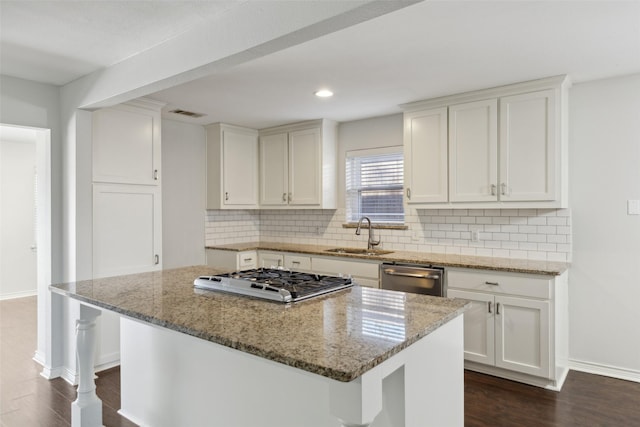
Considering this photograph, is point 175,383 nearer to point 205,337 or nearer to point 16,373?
point 205,337

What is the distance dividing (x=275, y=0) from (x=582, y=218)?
2.93 meters

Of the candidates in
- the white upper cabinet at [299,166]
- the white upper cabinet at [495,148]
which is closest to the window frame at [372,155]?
the white upper cabinet at [299,166]

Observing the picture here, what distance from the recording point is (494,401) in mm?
2826

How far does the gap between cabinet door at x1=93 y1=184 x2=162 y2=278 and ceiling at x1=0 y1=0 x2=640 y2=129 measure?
921mm

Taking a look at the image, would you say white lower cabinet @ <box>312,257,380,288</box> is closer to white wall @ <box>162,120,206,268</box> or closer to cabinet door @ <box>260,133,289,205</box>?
cabinet door @ <box>260,133,289,205</box>

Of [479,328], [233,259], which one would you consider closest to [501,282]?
[479,328]

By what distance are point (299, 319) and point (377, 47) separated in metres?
1.78

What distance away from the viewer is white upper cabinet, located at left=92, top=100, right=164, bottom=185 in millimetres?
3414

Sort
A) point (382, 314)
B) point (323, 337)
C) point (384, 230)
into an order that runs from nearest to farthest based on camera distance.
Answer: point (323, 337), point (382, 314), point (384, 230)

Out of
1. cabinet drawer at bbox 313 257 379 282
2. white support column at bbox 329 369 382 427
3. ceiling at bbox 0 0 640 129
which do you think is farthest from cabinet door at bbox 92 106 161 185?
white support column at bbox 329 369 382 427

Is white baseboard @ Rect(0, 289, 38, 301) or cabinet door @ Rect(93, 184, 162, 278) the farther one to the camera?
white baseboard @ Rect(0, 289, 38, 301)

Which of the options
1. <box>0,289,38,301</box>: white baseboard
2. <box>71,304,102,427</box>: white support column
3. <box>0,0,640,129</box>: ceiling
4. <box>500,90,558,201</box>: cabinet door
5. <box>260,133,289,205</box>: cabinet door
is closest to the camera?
<box>0,0,640,129</box>: ceiling

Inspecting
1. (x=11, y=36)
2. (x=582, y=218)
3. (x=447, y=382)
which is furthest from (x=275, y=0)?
(x=582, y=218)

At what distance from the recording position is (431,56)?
2678 millimetres
